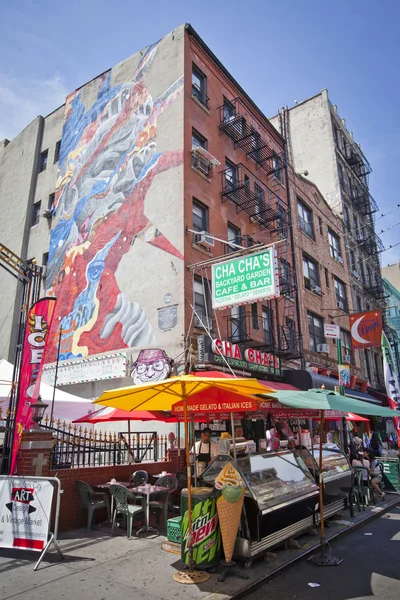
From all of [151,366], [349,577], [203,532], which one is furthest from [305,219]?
[203,532]

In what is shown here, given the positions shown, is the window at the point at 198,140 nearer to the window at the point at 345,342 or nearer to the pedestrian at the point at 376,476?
the pedestrian at the point at 376,476

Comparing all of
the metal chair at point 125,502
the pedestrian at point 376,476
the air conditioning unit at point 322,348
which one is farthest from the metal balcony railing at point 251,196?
the metal chair at point 125,502

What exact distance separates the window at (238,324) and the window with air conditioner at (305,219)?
388 inches

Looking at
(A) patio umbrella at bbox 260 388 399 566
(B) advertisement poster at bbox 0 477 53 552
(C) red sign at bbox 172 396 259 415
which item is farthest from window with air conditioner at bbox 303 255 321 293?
(B) advertisement poster at bbox 0 477 53 552

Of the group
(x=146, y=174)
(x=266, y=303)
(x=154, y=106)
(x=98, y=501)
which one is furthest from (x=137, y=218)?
(x=98, y=501)

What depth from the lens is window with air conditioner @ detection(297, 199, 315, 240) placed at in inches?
1036

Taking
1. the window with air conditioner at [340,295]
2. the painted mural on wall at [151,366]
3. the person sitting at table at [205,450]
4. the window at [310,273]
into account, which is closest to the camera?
the person sitting at table at [205,450]

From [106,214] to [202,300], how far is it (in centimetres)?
687

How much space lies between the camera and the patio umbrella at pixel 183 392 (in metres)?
6.40

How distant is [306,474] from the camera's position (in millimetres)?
8508

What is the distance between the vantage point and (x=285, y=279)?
2191 cm

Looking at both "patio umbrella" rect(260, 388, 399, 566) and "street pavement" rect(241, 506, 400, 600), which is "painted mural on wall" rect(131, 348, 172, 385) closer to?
"patio umbrella" rect(260, 388, 399, 566)

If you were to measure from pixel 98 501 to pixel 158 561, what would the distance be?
292 centimetres

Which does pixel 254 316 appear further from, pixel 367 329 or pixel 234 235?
pixel 367 329
